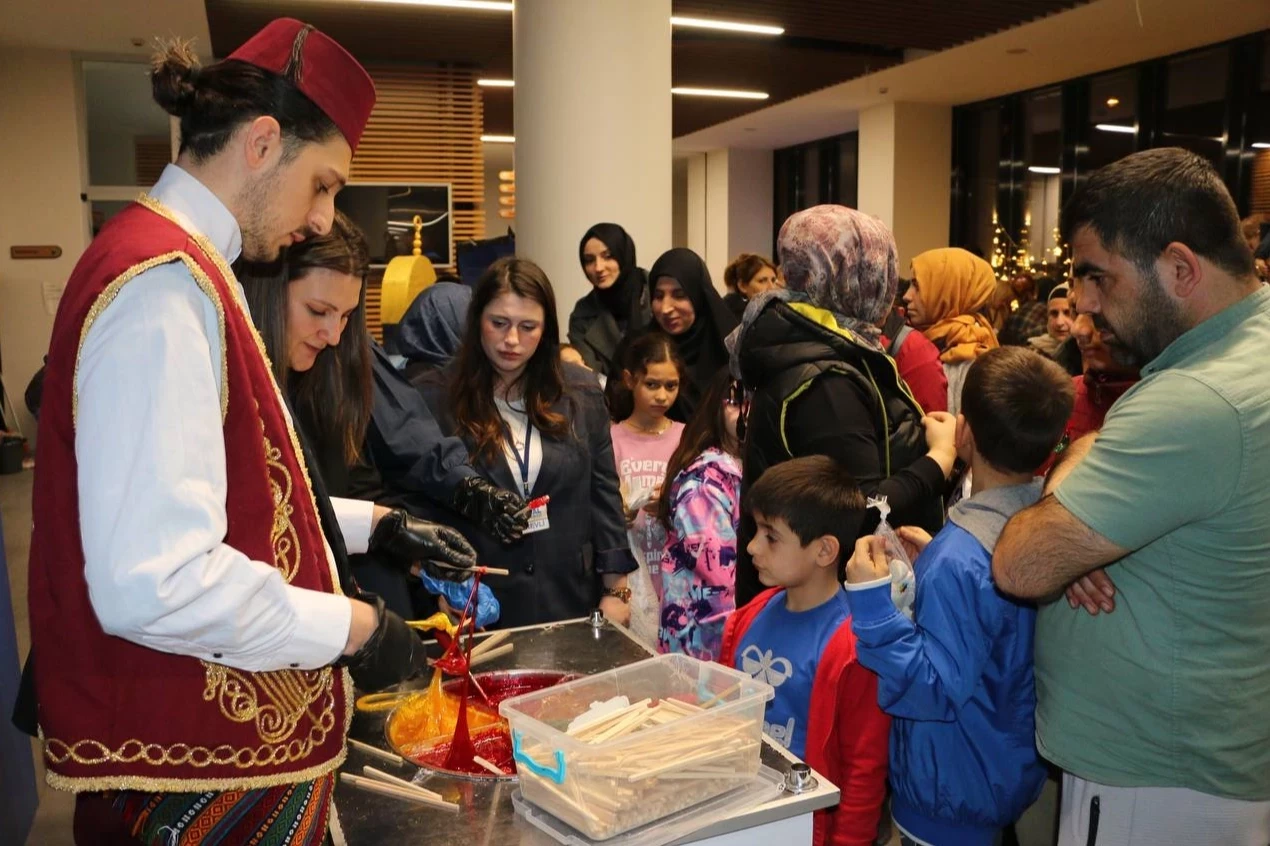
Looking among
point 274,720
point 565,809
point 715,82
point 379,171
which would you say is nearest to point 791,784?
point 565,809

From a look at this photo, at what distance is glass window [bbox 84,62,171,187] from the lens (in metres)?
9.51

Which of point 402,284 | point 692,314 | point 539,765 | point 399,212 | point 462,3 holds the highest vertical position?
point 462,3

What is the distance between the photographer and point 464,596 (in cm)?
199

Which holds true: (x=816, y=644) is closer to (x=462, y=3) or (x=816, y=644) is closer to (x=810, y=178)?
(x=462, y=3)

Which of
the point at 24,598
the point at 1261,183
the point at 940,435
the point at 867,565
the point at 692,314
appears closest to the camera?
the point at 867,565

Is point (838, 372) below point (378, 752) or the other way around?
the other way around

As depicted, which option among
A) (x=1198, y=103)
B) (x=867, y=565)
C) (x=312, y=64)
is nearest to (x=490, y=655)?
(x=867, y=565)

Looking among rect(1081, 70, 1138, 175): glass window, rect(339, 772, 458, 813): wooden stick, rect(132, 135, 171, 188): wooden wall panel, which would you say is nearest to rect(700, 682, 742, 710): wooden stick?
rect(339, 772, 458, 813): wooden stick

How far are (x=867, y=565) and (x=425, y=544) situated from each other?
75 cm

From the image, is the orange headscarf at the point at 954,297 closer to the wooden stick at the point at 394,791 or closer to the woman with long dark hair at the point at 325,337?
the woman with long dark hair at the point at 325,337

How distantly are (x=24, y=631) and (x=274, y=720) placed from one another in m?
4.14

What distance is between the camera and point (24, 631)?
454 centimetres

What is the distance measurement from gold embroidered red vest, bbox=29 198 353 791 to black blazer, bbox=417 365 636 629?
130 cm

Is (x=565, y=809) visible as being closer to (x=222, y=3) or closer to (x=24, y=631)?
(x=24, y=631)
